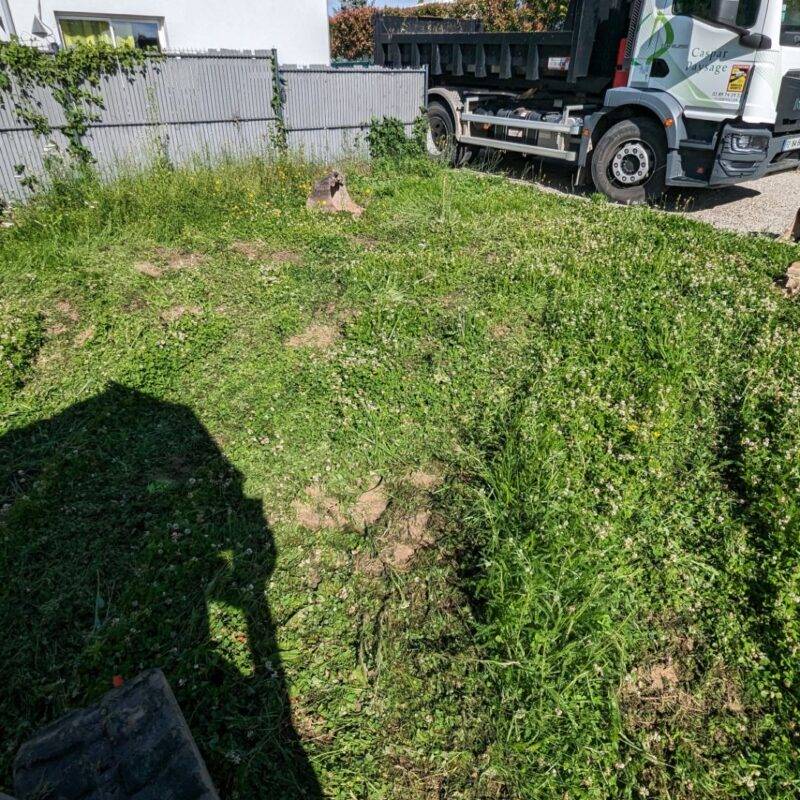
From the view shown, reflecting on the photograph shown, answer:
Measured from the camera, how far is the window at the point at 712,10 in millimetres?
7836

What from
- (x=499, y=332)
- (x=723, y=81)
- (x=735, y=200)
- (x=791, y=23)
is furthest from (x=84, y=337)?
(x=735, y=200)

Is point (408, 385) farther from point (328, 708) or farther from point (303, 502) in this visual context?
point (328, 708)

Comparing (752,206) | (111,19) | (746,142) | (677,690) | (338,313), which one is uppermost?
(111,19)

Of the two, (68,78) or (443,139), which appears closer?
(68,78)

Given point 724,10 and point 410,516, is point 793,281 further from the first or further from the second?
point 410,516

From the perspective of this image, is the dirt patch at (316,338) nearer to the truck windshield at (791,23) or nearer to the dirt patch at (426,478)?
the dirt patch at (426,478)

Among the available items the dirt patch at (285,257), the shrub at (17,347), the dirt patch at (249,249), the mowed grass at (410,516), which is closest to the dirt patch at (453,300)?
the mowed grass at (410,516)

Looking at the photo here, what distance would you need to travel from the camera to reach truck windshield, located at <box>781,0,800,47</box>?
315 inches

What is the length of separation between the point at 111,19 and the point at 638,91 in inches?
406

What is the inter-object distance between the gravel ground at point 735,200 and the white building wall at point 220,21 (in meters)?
5.90

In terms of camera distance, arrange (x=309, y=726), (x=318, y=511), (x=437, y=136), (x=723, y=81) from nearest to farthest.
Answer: (x=309, y=726) → (x=318, y=511) → (x=723, y=81) → (x=437, y=136)

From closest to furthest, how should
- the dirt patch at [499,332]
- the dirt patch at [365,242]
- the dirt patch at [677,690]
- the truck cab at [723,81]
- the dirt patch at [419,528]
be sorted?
the dirt patch at [677,690] < the dirt patch at [419,528] < the dirt patch at [499,332] < the dirt patch at [365,242] < the truck cab at [723,81]

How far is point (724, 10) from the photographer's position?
765 centimetres

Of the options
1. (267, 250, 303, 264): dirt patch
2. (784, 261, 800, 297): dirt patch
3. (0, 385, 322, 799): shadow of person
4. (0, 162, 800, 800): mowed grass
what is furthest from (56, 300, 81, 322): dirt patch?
(784, 261, 800, 297): dirt patch
